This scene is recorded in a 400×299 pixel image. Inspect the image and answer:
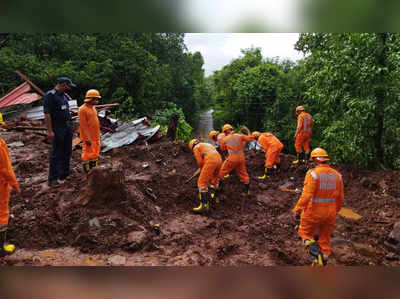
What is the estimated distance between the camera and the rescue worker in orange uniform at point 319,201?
3.21m

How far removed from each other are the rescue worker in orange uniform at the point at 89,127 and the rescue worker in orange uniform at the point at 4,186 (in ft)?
4.79

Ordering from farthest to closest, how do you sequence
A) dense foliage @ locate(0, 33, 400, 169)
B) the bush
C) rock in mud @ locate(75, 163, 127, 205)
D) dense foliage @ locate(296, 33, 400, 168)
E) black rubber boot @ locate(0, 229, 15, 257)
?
the bush → dense foliage @ locate(0, 33, 400, 169) → dense foliage @ locate(296, 33, 400, 168) → rock in mud @ locate(75, 163, 127, 205) → black rubber boot @ locate(0, 229, 15, 257)

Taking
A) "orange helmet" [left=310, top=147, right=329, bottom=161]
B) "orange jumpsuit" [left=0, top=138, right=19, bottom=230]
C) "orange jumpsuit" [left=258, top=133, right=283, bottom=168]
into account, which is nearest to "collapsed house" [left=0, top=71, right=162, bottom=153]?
"orange jumpsuit" [left=258, top=133, right=283, bottom=168]

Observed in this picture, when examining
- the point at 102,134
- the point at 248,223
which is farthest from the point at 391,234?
the point at 102,134

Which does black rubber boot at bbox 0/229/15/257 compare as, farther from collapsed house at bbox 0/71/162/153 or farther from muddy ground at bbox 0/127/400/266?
collapsed house at bbox 0/71/162/153

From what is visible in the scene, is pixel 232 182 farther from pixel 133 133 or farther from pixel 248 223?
pixel 133 133

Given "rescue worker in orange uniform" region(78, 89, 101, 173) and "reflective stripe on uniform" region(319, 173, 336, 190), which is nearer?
"reflective stripe on uniform" region(319, 173, 336, 190)

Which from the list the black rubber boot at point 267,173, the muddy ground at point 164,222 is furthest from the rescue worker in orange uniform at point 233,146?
the black rubber boot at point 267,173

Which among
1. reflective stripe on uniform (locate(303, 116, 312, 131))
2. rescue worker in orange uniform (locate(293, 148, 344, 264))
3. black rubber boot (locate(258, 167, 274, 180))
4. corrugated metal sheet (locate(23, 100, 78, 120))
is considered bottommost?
black rubber boot (locate(258, 167, 274, 180))

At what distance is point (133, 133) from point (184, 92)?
14.6 m

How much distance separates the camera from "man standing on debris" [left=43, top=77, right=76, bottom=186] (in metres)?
4.06

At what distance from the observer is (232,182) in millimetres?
6797

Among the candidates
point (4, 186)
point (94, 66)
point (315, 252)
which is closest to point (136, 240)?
point (4, 186)

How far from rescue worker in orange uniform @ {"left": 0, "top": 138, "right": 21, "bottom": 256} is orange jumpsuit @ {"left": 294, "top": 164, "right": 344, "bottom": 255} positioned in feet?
12.1
